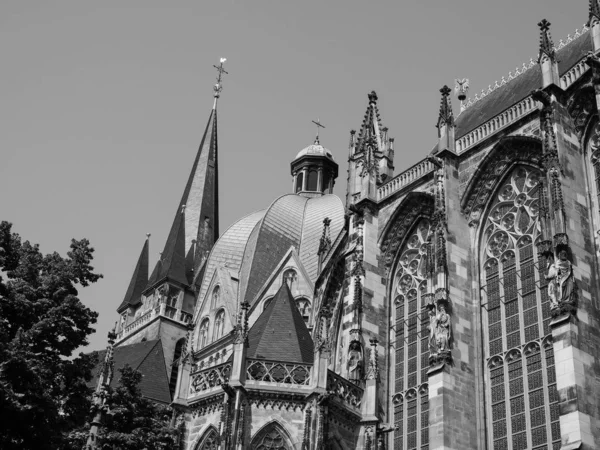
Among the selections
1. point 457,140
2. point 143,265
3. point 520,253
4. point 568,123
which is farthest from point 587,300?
point 143,265

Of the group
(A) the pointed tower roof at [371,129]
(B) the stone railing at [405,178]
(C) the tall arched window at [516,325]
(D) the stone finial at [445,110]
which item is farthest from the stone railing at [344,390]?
(A) the pointed tower roof at [371,129]

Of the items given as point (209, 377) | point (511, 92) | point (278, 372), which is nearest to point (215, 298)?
point (209, 377)

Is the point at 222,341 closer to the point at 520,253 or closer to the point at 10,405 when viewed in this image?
the point at 520,253

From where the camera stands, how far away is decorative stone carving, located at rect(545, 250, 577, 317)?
17.5 metres

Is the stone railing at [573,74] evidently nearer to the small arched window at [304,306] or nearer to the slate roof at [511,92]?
the slate roof at [511,92]

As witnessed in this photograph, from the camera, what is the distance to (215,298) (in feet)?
119

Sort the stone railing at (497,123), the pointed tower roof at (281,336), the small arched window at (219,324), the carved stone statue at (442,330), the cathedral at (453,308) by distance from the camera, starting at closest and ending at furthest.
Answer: the cathedral at (453,308), the carved stone statue at (442,330), the pointed tower roof at (281,336), the stone railing at (497,123), the small arched window at (219,324)

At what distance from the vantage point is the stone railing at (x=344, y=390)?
20812 millimetres

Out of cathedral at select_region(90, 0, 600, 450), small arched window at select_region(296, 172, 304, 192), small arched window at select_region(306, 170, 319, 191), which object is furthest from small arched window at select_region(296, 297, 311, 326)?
small arched window at select_region(296, 172, 304, 192)

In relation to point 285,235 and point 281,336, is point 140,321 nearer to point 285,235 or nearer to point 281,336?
point 285,235

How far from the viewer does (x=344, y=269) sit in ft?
89.2

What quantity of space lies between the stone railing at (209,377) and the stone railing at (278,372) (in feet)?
2.55

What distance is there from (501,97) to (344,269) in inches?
293

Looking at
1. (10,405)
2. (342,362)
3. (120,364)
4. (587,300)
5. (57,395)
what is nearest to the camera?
(10,405)
